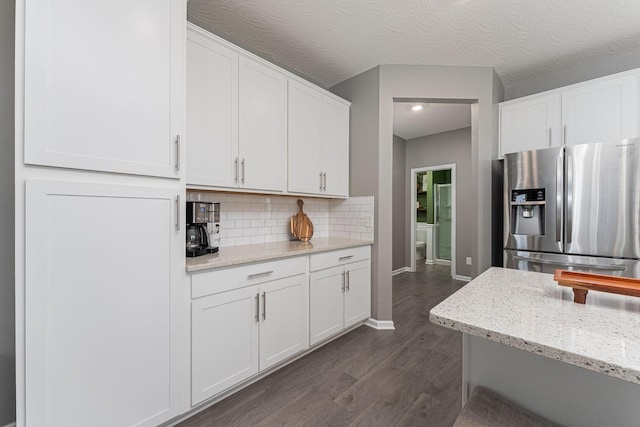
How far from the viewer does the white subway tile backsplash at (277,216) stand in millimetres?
→ 2248

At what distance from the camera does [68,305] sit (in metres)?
1.08

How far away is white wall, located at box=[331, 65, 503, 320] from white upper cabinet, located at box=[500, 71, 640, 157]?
0.65ft

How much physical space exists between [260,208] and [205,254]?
32.0 inches

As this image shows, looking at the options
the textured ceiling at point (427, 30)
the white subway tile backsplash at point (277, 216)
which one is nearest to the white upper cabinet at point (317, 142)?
the white subway tile backsplash at point (277, 216)

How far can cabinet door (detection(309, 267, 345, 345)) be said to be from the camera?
217cm

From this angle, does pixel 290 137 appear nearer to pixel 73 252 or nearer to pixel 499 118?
pixel 73 252

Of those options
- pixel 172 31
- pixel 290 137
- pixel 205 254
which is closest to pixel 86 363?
pixel 205 254

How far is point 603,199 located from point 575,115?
0.88 metres

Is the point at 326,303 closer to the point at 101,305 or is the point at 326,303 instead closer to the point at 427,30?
the point at 101,305

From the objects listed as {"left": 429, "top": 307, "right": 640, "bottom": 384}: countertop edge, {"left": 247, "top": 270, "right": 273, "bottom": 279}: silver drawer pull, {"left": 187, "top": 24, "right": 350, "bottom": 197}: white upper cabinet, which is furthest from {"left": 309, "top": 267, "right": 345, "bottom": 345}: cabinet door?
{"left": 429, "top": 307, "right": 640, "bottom": 384}: countertop edge

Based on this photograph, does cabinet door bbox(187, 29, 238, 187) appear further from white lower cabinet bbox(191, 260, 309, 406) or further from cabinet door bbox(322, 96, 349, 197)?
cabinet door bbox(322, 96, 349, 197)

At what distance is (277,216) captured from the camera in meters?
2.66

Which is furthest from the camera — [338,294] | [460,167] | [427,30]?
[460,167]

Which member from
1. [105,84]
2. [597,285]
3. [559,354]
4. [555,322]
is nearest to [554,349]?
[559,354]
